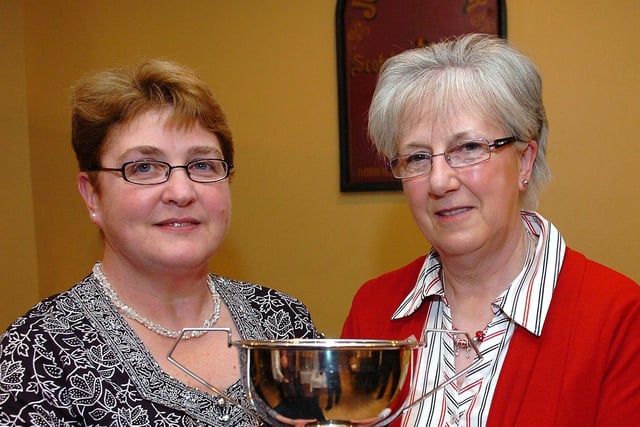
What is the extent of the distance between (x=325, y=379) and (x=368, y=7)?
1.64 metres

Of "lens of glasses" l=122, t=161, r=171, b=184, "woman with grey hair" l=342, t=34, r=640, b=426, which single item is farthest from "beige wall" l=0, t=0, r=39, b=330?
"woman with grey hair" l=342, t=34, r=640, b=426

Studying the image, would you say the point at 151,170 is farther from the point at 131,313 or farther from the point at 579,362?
the point at 579,362

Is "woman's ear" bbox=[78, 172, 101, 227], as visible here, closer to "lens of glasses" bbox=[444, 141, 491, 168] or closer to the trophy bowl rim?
the trophy bowl rim

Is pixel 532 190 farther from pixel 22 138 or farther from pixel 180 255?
pixel 22 138

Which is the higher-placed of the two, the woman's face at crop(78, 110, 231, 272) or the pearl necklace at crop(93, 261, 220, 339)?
the woman's face at crop(78, 110, 231, 272)

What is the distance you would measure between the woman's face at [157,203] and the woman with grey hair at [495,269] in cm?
41

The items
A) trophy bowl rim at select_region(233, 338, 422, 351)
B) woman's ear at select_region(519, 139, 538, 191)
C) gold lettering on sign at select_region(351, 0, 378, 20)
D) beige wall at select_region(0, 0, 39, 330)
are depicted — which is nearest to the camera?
trophy bowl rim at select_region(233, 338, 422, 351)

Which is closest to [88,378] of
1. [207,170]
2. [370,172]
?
[207,170]

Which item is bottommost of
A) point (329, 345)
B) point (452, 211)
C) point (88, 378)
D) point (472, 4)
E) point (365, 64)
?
point (88, 378)

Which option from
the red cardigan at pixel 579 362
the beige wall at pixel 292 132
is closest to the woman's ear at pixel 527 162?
the red cardigan at pixel 579 362

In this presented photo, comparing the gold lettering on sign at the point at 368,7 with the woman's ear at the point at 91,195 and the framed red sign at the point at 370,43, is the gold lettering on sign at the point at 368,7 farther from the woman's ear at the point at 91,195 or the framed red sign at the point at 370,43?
the woman's ear at the point at 91,195

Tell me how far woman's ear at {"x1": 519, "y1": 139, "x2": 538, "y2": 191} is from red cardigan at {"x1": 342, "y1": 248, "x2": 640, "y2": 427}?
209mm

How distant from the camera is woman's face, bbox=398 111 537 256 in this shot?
151 centimetres

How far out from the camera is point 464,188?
4.98 feet
